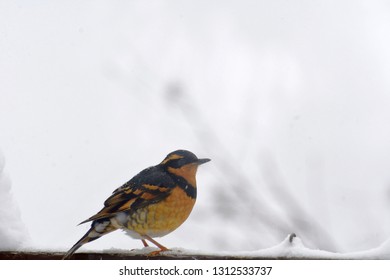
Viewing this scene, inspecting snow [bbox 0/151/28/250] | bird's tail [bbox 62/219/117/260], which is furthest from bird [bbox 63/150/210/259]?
snow [bbox 0/151/28/250]

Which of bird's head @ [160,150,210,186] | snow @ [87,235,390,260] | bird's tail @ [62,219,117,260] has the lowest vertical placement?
snow @ [87,235,390,260]

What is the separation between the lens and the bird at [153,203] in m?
3.04

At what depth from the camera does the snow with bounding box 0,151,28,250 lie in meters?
3.05

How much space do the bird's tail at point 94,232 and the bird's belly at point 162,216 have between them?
0.32 feet

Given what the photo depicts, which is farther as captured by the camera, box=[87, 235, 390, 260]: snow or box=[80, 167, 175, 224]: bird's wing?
box=[80, 167, 175, 224]: bird's wing

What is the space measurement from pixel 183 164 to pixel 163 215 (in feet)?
0.86

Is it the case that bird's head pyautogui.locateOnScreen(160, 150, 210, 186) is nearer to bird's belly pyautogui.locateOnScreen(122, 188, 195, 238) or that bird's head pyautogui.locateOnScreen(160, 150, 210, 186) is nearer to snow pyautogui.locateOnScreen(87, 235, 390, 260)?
bird's belly pyautogui.locateOnScreen(122, 188, 195, 238)

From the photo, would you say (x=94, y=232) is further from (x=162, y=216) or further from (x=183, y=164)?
(x=183, y=164)

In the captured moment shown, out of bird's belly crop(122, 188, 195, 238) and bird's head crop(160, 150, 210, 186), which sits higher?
bird's head crop(160, 150, 210, 186)

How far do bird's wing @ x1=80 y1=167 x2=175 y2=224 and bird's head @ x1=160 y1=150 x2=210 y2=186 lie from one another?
0.07m

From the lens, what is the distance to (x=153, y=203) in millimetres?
3170

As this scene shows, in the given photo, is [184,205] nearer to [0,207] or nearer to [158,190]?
[158,190]
